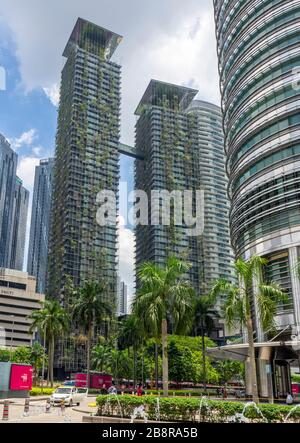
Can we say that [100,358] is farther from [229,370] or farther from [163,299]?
[163,299]

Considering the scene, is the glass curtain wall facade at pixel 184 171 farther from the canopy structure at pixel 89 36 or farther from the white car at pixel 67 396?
the white car at pixel 67 396

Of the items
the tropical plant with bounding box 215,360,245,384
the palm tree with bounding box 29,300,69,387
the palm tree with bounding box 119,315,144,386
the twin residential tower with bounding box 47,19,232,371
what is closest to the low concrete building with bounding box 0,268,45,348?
the twin residential tower with bounding box 47,19,232,371

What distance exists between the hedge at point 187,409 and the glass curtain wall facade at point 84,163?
114 meters

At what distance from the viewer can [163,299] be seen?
33844 millimetres

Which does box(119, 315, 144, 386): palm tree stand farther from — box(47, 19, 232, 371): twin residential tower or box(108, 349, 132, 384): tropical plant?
box(47, 19, 232, 371): twin residential tower

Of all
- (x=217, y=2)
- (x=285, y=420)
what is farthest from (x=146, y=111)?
(x=285, y=420)

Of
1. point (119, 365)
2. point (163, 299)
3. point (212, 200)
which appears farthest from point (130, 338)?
point (212, 200)

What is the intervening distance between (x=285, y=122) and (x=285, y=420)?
3840 centimetres

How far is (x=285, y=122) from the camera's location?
1983 inches

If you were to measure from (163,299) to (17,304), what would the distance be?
436 feet

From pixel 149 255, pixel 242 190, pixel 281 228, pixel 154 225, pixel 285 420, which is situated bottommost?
pixel 285 420

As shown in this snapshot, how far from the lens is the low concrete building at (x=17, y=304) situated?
150125 millimetres
